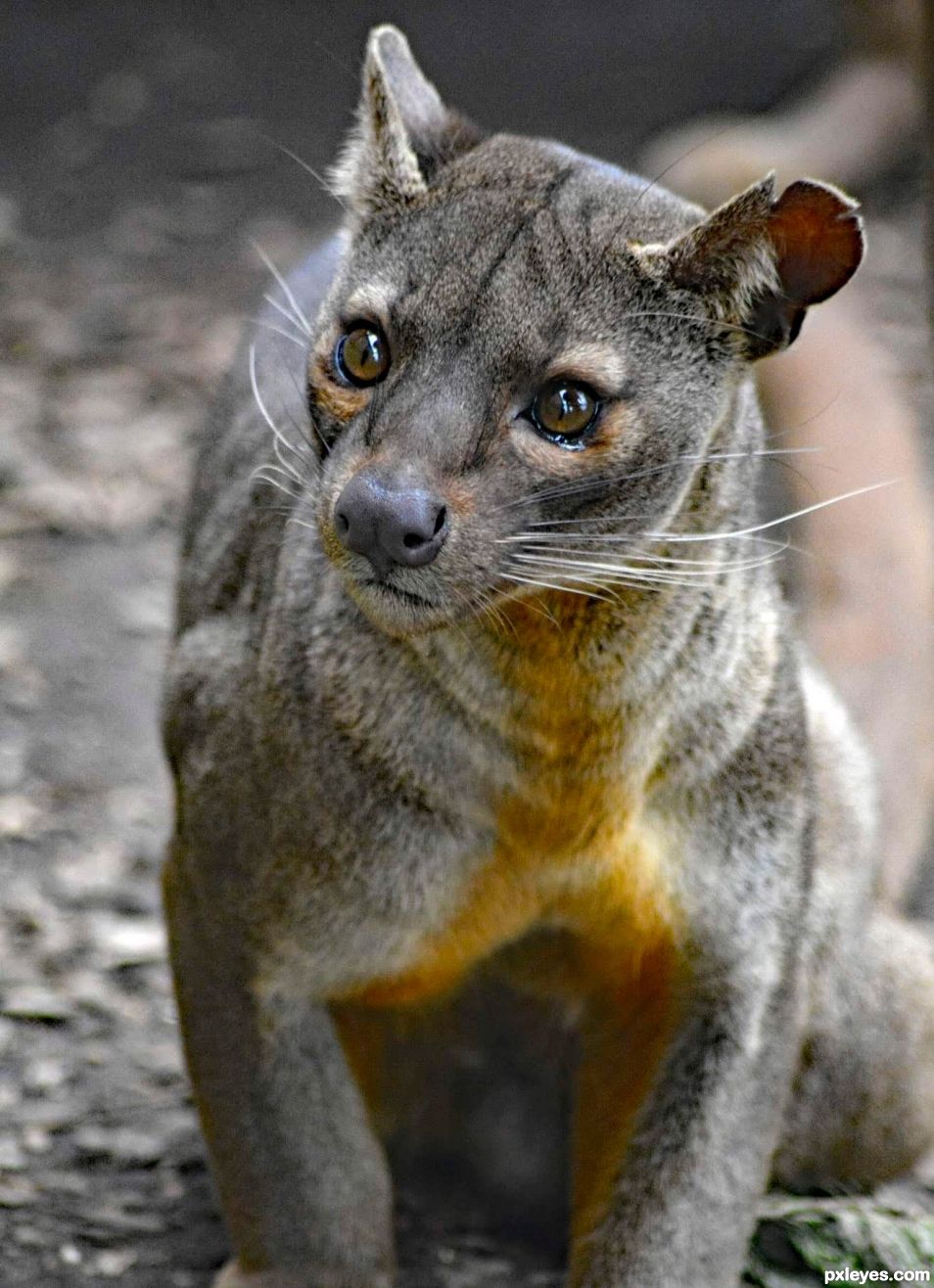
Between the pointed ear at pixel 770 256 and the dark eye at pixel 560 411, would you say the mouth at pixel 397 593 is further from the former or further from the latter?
the pointed ear at pixel 770 256

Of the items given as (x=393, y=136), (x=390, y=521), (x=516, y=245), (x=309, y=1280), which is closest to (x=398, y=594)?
(x=390, y=521)

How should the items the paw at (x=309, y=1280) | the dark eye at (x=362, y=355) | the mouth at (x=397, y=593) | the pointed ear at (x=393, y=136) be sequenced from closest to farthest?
the mouth at (x=397, y=593)
the dark eye at (x=362, y=355)
the pointed ear at (x=393, y=136)
the paw at (x=309, y=1280)

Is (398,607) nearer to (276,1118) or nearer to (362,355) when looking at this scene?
(362,355)

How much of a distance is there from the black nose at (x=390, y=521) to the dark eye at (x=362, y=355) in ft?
0.91

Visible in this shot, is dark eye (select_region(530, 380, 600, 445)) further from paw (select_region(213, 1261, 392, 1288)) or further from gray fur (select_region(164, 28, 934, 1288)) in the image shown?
paw (select_region(213, 1261, 392, 1288))

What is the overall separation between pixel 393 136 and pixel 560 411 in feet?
2.23

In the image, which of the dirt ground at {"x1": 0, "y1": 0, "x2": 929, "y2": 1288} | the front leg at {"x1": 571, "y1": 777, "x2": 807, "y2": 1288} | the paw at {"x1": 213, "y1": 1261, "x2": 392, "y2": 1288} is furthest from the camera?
the dirt ground at {"x1": 0, "y1": 0, "x2": 929, "y2": 1288}

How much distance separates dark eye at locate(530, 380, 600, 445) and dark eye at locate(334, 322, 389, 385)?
0.27 metres

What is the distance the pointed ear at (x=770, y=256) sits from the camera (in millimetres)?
3072

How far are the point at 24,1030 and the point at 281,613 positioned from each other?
176 centimetres

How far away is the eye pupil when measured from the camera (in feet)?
10.1

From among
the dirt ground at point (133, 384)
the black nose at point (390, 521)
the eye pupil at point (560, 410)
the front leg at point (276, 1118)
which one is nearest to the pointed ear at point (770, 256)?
the eye pupil at point (560, 410)

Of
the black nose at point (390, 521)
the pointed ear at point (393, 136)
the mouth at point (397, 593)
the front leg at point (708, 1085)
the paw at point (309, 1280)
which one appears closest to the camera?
the black nose at point (390, 521)

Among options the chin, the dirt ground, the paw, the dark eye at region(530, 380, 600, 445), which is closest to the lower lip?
the chin
